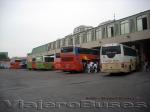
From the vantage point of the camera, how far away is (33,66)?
1527 inches

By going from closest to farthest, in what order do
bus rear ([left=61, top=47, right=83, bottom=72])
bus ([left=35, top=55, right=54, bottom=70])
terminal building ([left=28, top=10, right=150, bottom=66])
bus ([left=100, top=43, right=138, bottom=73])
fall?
bus ([left=100, top=43, right=138, bottom=73]) < bus rear ([left=61, top=47, right=83, bottom=72]) < terminal building ([left=28, top=10, right=150, bottom=66]) < bus ([left=35, top=55, right=54, bottom=70])

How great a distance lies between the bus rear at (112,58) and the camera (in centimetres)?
1831

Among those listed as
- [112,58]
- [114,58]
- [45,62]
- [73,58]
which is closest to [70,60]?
[73,58]

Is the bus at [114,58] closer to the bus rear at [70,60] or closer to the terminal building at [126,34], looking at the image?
the bus rear at [70,60]

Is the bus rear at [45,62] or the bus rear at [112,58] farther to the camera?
the bus rear at [45,62]

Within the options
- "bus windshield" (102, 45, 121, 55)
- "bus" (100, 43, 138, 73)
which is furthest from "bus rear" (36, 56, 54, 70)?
"bus windshield" (102, 45, 121, 55)

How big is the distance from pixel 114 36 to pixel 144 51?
5802 mm

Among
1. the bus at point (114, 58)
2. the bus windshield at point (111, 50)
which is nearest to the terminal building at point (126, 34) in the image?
the bus at point (114, 58)

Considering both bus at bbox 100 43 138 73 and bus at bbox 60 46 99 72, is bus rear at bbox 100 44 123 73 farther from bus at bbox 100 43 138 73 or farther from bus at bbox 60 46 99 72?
bus at bbox 60 46 99 72

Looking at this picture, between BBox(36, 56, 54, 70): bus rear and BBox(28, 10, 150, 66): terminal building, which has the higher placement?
BBox(28, 10, 150, 66): terminal building

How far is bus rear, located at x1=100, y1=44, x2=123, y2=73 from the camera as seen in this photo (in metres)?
18.3

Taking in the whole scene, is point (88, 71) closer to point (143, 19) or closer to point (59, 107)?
point (143, 19)

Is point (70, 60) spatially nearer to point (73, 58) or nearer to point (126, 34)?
point (73, 58)

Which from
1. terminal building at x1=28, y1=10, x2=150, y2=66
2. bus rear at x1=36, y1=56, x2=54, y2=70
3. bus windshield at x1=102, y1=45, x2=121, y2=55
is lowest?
bus rear at x1=36, y1=56, x2=54, y2=70
